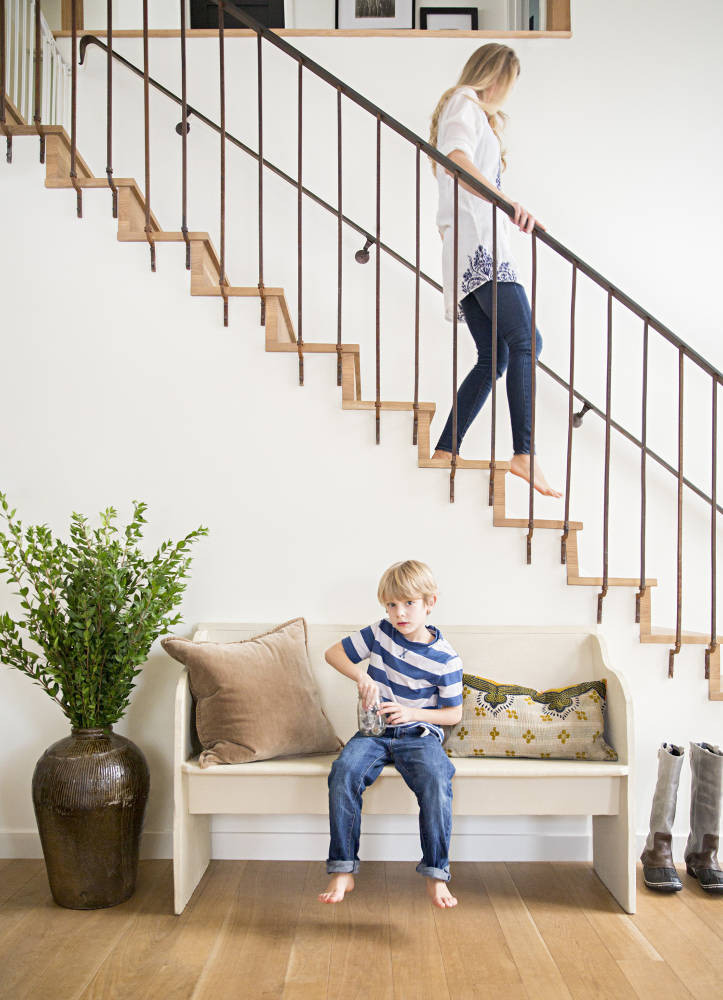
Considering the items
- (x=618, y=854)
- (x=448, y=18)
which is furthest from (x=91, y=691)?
(x=448, y=18)

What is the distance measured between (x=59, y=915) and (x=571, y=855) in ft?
5.14

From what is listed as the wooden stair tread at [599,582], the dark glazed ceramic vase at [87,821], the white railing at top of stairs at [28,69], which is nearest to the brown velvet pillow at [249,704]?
the dark glazed ceramic vase at [87,821]

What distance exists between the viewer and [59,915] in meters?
2.26

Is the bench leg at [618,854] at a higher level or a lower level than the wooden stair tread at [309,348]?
lower

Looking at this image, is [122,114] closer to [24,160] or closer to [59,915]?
[24,160]

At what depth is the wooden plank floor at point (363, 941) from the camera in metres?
1.89

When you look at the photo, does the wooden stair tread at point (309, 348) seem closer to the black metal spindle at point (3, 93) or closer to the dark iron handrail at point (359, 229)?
the dark iron handrail at point (359, 229)

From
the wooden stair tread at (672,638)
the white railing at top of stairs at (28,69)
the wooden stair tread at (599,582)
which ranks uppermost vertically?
the white railing at top of stairs at (28,69)

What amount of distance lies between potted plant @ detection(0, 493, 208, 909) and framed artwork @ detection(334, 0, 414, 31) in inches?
101

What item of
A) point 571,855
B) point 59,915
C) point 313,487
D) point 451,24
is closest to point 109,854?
point 59,915

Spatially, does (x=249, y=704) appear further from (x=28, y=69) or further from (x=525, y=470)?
(x=28, y=69)

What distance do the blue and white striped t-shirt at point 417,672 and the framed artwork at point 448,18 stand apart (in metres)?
2.86

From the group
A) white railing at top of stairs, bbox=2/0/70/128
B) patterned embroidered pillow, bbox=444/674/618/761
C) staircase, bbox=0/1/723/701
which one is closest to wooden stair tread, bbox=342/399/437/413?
staircase, bbox=0/1/723/701

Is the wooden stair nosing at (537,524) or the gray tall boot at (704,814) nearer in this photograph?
the gray tall boot at (704,814)
